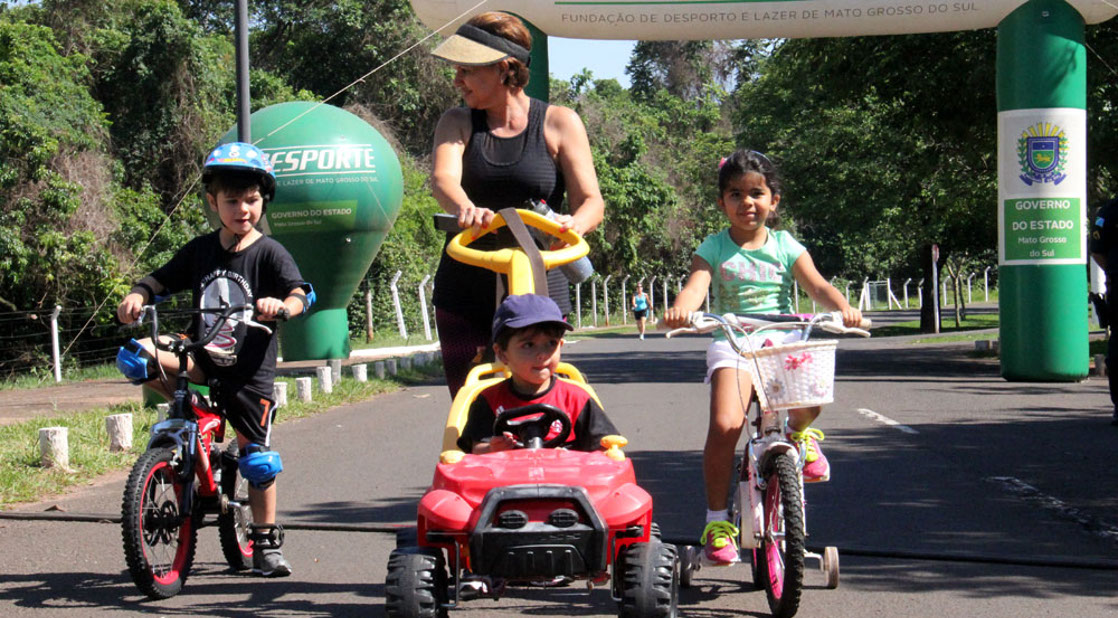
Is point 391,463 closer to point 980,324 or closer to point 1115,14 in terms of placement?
point 1115,14

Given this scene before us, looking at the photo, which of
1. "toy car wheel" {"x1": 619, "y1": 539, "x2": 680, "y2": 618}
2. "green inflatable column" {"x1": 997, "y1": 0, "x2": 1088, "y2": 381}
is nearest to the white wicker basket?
"toy car wheel" {"x1": 619, "y1": 539, "x2": 680, "y2": 618}

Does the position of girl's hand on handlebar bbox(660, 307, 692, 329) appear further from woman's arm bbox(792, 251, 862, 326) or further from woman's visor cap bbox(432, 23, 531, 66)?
woman's visor cap bbox(432, 23, 531, 66)

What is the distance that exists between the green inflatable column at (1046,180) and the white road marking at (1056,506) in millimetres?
7807

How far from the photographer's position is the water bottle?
4781 millimetres

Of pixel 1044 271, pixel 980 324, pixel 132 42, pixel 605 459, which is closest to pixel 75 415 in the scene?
pixel 605 459

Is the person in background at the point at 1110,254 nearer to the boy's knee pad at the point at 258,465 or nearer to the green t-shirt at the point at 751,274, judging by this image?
the green t-shirt at the point at 751,274

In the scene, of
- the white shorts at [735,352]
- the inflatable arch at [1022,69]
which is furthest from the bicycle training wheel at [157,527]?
the inflatable arch at [1022,69]

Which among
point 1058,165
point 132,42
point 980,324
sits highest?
point 132,42

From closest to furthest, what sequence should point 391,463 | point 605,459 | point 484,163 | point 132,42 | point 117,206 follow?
point 605,459 < point 484,163 < point 391,463 < point 117,206 < point 132,42

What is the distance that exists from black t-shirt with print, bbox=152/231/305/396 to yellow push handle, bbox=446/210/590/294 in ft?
3.23

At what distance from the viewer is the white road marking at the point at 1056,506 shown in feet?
20.8

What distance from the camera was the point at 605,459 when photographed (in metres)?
4.06

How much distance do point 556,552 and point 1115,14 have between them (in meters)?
13.6

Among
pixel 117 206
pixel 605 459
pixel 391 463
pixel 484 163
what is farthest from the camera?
pixel 117 206
